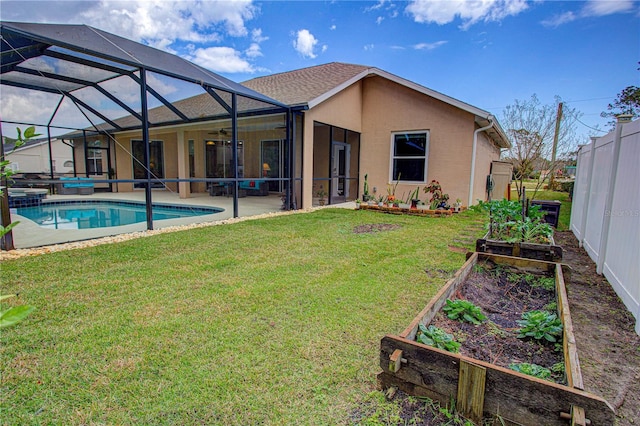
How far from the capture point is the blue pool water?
8.25 metres

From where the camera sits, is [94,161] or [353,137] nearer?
[353,137]

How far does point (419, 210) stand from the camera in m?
8.62

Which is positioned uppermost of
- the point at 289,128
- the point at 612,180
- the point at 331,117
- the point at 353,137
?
the point at 331,117

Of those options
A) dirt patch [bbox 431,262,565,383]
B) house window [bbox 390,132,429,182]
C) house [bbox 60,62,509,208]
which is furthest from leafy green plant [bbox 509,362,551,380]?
house window [bbox 390,132,429,182]

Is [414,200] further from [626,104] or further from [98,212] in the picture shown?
[626,104]

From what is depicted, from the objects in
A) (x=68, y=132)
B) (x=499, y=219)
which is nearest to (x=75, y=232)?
(x=499, y=219)

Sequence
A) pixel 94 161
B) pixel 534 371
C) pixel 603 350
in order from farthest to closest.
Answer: pixel 94 161
pixel 603 350
pixel 534 371

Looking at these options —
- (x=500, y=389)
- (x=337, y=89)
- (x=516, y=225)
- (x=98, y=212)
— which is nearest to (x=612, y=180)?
(x=516, y=225)

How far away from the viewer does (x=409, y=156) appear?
1038 cm

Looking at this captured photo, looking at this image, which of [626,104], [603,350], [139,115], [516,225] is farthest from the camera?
[626,104]

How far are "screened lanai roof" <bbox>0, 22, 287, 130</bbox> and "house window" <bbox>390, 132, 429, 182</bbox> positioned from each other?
422 centimetres

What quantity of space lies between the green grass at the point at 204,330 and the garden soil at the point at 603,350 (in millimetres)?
620

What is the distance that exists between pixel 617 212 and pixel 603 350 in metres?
1.96

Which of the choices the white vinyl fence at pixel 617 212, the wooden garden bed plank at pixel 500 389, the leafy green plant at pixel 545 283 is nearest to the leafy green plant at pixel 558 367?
the wooden garden bed plank at pixel 500 389
